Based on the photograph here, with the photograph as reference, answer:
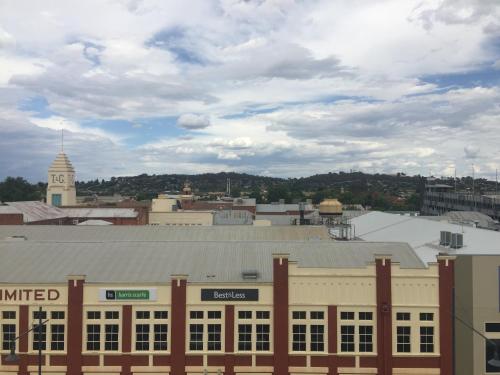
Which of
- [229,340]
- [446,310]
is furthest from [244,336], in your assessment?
[446,310]

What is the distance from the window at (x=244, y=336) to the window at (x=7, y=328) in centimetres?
1534

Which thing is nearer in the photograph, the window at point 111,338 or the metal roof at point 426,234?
the window at point 111,338

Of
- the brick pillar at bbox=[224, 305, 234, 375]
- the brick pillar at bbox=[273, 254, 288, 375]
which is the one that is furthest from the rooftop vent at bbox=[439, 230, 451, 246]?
the brick pillar at bbox=[224, 305, 234, 375]

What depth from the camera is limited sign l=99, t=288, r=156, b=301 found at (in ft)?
109

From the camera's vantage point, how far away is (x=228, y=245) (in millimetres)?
41094

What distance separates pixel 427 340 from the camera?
108 feet

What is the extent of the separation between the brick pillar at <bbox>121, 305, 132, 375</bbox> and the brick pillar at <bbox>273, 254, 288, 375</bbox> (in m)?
9.75

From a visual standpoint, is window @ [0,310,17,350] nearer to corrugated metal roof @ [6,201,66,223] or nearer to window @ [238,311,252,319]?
window @ [238,311,252,319]

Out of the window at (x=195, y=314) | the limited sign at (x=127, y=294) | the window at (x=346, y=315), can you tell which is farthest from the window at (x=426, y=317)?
the limited sign at (x=127, y=294)

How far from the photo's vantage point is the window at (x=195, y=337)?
33062mm

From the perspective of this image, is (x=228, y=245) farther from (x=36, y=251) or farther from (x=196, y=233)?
(x=196, y=233)

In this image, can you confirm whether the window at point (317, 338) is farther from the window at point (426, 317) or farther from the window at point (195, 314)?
the window at point (195, 314)

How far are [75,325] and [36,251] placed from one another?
9462 mm

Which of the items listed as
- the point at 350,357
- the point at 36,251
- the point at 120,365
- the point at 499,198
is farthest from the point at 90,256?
the point at 499,198
